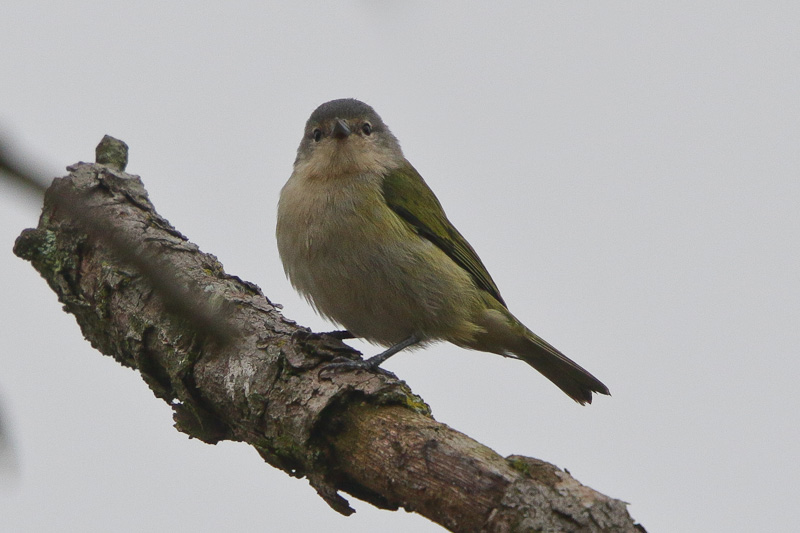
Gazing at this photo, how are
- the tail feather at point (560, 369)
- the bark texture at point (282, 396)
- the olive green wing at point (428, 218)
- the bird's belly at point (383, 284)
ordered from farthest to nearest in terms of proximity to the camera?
the tail feather at point (560, 369) < the olive green wing at point (428, 218) < the bird's belly at point (383, 284) < the bark texture at point (282, 396)

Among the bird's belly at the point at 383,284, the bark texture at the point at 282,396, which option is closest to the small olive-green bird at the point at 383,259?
the bird's belly at the point at 383,284

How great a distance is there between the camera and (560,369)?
21.7ft

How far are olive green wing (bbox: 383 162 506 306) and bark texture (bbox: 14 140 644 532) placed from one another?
5.32ft

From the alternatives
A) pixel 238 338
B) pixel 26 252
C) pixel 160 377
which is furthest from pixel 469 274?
pixel 238 338

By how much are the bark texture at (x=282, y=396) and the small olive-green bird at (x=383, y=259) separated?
0.79 m

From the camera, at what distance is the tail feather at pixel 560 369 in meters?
6.50

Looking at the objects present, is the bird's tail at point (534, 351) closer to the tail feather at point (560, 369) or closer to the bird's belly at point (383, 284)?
the tail feather at point (560, 369)

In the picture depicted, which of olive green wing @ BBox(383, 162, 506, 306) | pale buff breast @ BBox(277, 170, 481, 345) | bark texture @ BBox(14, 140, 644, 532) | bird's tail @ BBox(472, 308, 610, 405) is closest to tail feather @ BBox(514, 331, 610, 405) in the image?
bird's tail @ BBox(472, 308, 610, 405)

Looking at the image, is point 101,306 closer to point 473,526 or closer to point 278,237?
point 278,237

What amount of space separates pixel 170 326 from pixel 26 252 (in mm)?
1545

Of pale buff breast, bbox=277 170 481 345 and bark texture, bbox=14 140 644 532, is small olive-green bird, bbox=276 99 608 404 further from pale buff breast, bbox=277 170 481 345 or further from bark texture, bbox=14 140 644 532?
bark texture, bbox=14 140 644 532

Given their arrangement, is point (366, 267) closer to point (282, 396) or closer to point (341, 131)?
point (341, 131)

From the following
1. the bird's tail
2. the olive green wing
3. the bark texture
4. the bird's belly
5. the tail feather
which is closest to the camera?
the bark texture

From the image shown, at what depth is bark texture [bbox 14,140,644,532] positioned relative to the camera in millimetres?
2938
